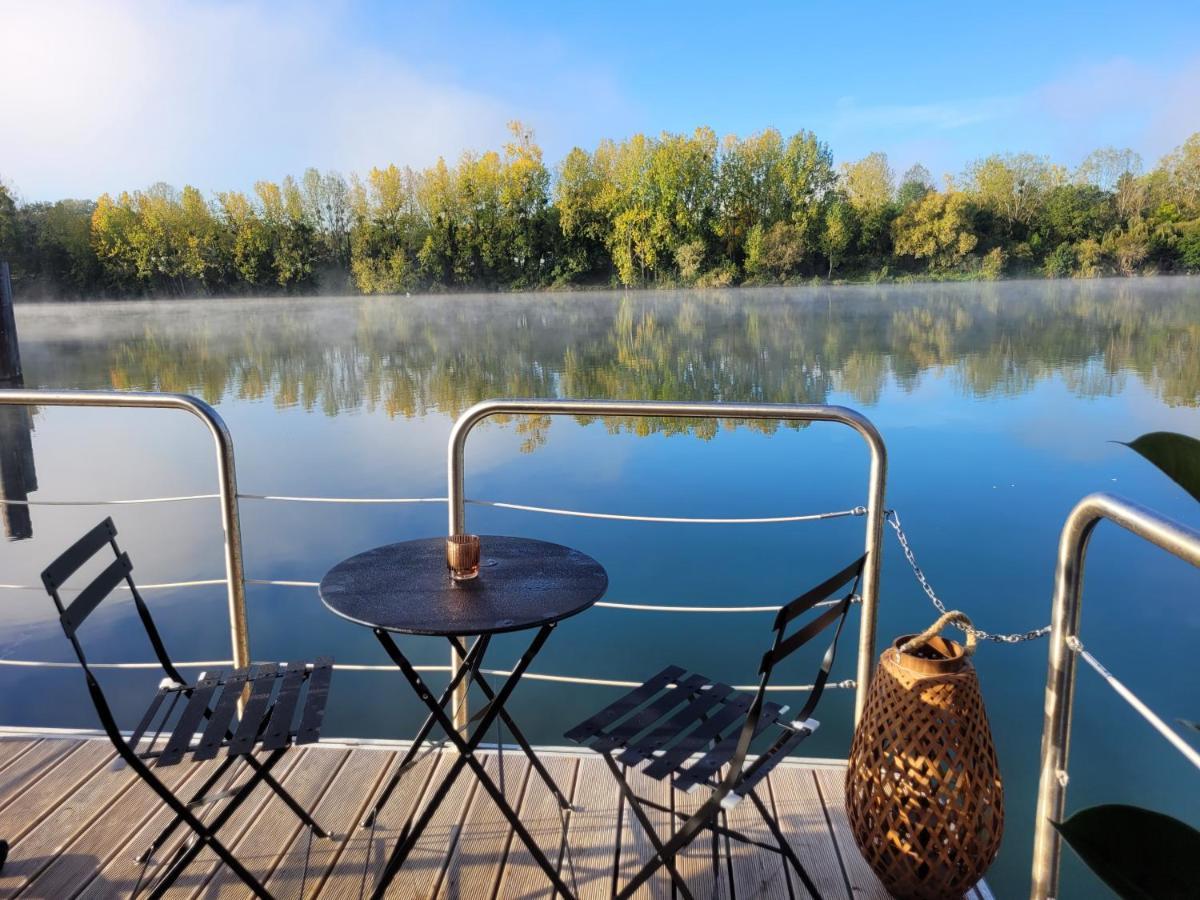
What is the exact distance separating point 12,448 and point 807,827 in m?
13.3

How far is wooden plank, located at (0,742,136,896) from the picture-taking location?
6.40ft

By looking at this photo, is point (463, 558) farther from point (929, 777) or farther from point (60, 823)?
point (60, 823)

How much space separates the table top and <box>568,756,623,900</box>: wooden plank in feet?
2.04

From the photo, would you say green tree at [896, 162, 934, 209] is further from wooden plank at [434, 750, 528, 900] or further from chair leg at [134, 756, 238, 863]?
chair leg at [134, 756, 238, 863]

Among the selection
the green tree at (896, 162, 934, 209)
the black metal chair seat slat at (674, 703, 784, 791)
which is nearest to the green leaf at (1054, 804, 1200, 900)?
the black metal chair seat slat at (674, 703, 784, 791)

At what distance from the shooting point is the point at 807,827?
2.10 meters

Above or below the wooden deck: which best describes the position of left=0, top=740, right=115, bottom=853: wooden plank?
above

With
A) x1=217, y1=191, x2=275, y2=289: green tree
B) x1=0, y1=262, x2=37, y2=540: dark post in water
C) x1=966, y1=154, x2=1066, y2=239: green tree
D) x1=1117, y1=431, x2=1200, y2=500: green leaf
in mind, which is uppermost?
x1=966, y1=154, x2=1066, y2=239: green tree

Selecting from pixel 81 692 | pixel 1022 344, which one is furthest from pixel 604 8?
pixel 81 692

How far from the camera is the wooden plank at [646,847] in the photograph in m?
1.90

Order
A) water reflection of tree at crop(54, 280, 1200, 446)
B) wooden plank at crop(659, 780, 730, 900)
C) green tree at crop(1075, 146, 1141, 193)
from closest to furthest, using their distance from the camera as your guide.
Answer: wooden plank at crop(659, 780, 730, 900), water reflection of tree at crop(54, 280, 1200, 446), green tree at crop(1075, 146, 1141, 193)

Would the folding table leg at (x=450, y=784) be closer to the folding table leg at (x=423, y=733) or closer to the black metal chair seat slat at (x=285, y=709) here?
the folding table leg at (x=423, y=733)

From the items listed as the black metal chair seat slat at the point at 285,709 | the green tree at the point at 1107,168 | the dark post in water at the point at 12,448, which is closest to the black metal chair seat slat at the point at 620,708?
the black metal chair seat slat at the point at 285,709

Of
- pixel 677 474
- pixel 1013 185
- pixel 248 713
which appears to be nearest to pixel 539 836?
pixel 248 713
